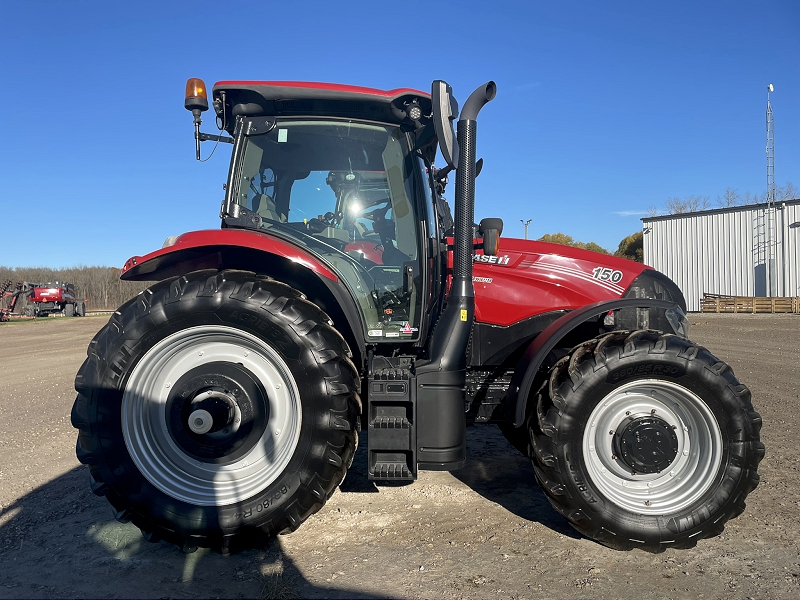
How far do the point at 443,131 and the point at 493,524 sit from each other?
219 centimetres

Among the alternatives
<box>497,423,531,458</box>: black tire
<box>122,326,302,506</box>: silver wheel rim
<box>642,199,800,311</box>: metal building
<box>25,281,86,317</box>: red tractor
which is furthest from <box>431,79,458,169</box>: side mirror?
<box>25,281,86,317</box>: red tractor

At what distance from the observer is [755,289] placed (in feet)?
92.1

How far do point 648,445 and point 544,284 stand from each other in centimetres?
120

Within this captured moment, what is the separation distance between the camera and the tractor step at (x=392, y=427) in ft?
9.33

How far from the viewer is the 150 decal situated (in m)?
3.64

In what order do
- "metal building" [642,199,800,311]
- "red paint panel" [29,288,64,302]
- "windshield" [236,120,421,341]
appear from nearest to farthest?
1. "windshield" [236,120,421,341]
2. "metal building" [642,199,800,311]
3. "red paint panel" [29,288,64,302]

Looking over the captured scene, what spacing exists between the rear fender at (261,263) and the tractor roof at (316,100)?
0.80 meters

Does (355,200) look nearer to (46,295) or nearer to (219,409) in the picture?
(219,409)

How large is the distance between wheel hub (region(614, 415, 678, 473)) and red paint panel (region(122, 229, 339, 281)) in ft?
5.97

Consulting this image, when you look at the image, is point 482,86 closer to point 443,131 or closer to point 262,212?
point 443,131

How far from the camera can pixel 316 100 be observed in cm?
321

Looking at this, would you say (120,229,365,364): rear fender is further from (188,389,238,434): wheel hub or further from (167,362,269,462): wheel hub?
(188,389,238,434): wheel hub

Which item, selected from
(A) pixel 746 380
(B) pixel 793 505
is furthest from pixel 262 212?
(A) pixel 746 380

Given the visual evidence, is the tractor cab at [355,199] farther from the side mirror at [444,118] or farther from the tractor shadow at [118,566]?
the tractor shadow at [118,566]
